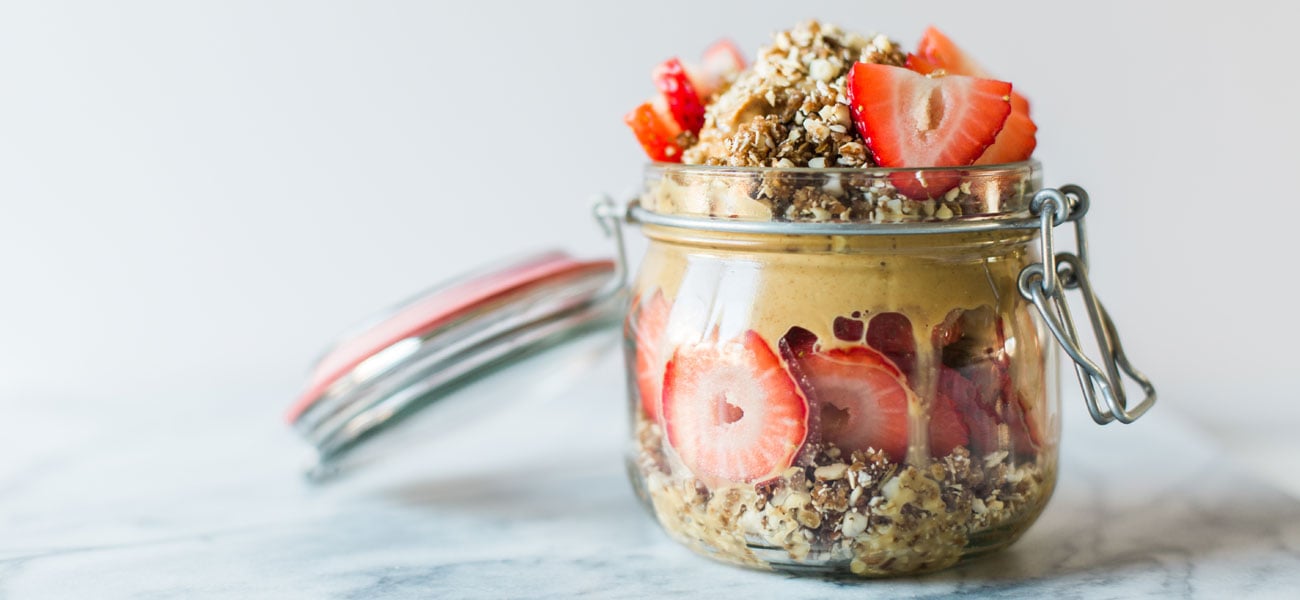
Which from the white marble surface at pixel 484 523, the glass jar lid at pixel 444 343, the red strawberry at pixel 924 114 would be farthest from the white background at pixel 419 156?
the red strawberry at pixel 924 114

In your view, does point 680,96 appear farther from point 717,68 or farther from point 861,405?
point 861,405

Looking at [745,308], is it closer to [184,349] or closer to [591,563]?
[591,563]

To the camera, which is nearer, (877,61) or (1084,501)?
(877,61)

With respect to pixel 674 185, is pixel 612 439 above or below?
below

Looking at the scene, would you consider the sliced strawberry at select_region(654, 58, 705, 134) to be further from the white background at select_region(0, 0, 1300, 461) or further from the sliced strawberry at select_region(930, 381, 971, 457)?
the white background at select_region(0, 0, 1300, 461)

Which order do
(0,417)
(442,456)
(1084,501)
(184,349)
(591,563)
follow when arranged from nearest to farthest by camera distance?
(591,563)
(1084,501)
(442,456)
(0,417)
(184,349)

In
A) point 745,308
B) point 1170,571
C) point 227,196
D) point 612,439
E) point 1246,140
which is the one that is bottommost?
point 1170,571

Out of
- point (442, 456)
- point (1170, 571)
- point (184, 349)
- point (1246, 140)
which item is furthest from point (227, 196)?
point (1246, 140)

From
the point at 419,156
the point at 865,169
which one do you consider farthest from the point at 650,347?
the point at 419,156
